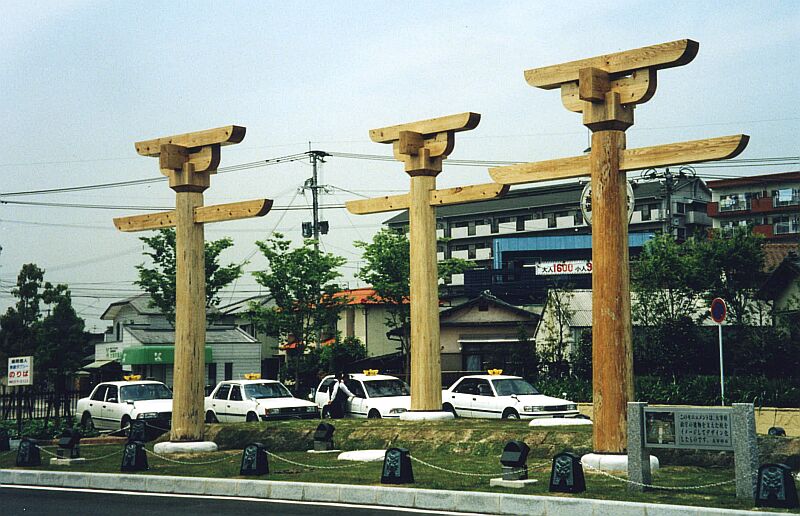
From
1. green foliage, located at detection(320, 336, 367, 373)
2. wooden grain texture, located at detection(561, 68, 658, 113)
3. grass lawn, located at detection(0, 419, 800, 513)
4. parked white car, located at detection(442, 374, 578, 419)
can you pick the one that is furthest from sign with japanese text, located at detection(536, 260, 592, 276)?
wooden grain texture, located at detection(561, 68, 658, 113)

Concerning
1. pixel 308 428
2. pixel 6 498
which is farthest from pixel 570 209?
pixel 6 498

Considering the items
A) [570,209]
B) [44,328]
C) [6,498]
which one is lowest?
[6,498]

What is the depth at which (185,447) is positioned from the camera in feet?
66.5

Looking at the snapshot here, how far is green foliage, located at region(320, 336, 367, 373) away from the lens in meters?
53.0

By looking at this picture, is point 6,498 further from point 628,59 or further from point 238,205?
point 628,59

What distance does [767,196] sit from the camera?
82188 mm

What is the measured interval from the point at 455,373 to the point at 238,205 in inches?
1063

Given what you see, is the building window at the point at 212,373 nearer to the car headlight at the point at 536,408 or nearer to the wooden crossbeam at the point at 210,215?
the car headlight at the point at 536,408

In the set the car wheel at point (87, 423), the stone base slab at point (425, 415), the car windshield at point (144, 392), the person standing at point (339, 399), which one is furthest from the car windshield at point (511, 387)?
the car wheel at point (87, 423)

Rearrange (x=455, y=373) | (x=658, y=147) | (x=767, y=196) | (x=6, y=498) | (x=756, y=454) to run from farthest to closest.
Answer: (x=767, y=196) < (x=455, y=373) < (x=6, y=498) < (x=658, y=147) < (x=756, y=454)

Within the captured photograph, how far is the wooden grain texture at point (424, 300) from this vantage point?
21.1 m

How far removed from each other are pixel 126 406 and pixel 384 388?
25.0 feet

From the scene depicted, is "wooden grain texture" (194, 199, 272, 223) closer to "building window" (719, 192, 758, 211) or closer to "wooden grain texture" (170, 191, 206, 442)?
"wooden grain texture" (170, 191, 206, 442)

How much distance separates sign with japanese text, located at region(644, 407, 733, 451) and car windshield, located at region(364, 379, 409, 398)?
53.5 feet
